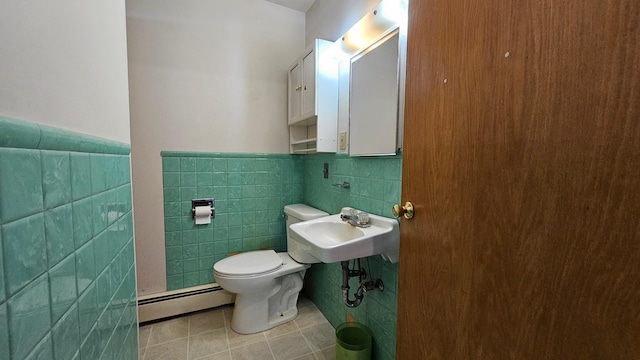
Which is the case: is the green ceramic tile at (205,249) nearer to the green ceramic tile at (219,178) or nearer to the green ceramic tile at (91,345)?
the green ceramic tile at (219,178)

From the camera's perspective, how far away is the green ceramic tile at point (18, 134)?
0.29 metres

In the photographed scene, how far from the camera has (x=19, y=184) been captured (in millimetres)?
316

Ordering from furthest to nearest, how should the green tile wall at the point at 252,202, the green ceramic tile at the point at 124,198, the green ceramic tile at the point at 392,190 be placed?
1. the green tile wall at the point at 252,202
2. the green ceramic tile at the point at 392,190
3. the green ceramic tile at the point at 124,198

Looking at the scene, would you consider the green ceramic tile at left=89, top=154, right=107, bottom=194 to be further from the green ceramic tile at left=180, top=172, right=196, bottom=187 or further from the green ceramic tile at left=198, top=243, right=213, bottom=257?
the green ceramic tile at left=198, top=243, right=213, bottom=257

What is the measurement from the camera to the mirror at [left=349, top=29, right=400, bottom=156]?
1149mm

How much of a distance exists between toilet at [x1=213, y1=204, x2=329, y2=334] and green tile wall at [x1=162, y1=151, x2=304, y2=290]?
0.85ft

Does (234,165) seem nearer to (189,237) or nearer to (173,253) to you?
(189,237)

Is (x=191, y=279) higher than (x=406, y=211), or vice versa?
(x=406, y=211)

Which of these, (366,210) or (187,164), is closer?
(366,210)

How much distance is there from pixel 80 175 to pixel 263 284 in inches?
52.2

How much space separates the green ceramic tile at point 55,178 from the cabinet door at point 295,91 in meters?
1.55

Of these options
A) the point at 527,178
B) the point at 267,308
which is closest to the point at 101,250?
the point at 527,178

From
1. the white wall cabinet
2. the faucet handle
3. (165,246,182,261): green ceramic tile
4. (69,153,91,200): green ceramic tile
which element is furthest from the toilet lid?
(69,153,91,200): green ceramic tile

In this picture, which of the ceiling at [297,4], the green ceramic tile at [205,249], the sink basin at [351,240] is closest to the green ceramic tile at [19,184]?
the sink basin at [351,240]
